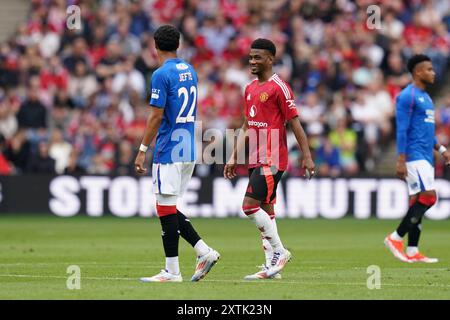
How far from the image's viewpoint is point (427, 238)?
2064 cm

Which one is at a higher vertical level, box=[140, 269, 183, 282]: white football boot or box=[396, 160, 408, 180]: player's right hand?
box=[396, 160, 408, 180]: player's right hand

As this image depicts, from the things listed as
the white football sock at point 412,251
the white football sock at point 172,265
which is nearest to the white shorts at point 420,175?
the white football sock at point 412,251

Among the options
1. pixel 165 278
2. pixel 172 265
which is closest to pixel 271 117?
pixel 172 265

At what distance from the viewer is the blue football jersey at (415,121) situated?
1611 cm

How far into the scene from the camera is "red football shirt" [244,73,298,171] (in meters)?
13.2

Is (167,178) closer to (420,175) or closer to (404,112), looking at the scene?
(404,112)

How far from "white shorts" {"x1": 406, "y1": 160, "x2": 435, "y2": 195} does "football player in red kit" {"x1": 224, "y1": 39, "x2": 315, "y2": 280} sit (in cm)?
340

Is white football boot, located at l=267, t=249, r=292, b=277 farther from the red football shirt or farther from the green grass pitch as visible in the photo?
the red football shirt

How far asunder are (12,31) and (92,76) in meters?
5.10

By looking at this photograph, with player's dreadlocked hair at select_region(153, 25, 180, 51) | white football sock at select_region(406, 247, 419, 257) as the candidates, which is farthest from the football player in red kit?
white football sock at select_region(406, 247, 419, 257)

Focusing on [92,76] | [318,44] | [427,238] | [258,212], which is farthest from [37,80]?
[258,212]

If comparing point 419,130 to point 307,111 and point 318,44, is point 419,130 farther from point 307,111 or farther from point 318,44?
point 318,44

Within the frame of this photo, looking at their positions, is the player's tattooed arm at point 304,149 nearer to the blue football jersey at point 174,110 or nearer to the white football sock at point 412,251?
the blue football jersey at point 174,110

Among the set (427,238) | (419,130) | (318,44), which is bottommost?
(427,238)
